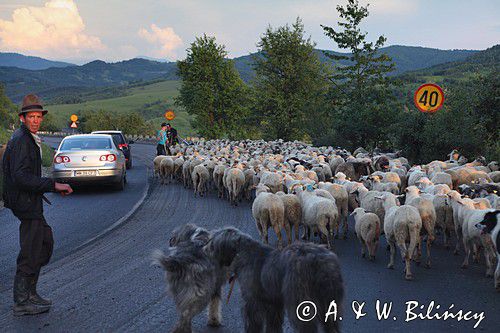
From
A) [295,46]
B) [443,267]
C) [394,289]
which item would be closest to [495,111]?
[443,267]

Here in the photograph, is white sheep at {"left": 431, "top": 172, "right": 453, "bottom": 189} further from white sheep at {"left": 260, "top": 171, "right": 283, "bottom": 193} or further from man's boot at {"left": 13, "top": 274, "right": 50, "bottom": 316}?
man's boot at {"left": 13, "top": 274, "right": 50, "bottom": 316}

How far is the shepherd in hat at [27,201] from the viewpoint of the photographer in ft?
18.9

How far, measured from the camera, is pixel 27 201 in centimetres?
583

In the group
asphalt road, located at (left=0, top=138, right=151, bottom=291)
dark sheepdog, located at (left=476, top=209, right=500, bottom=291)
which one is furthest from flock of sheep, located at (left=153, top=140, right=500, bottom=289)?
asphalt road, located at (left=0, top=138, right=151, bottom=291)

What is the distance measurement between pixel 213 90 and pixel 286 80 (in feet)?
29.8

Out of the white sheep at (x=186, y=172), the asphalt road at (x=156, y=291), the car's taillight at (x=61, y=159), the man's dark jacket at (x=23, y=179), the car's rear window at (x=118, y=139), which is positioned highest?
the man's dark jacket at (x=23, y=179)

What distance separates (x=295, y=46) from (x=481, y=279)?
1416 inches

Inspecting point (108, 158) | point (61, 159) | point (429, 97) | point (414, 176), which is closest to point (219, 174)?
point (108, 158)

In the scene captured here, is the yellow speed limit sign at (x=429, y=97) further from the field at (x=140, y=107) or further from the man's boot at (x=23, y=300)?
the field at (x=140, y=107)

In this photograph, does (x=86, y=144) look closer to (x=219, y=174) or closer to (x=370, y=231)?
(x=219, y=174)

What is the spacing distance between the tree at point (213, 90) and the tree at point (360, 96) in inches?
609

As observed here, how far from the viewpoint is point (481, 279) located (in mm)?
7340

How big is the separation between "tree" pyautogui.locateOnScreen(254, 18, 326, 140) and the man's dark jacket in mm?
34593

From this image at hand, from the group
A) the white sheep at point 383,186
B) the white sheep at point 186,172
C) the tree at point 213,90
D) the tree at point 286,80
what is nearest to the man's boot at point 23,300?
the white sheep at point 383,186
